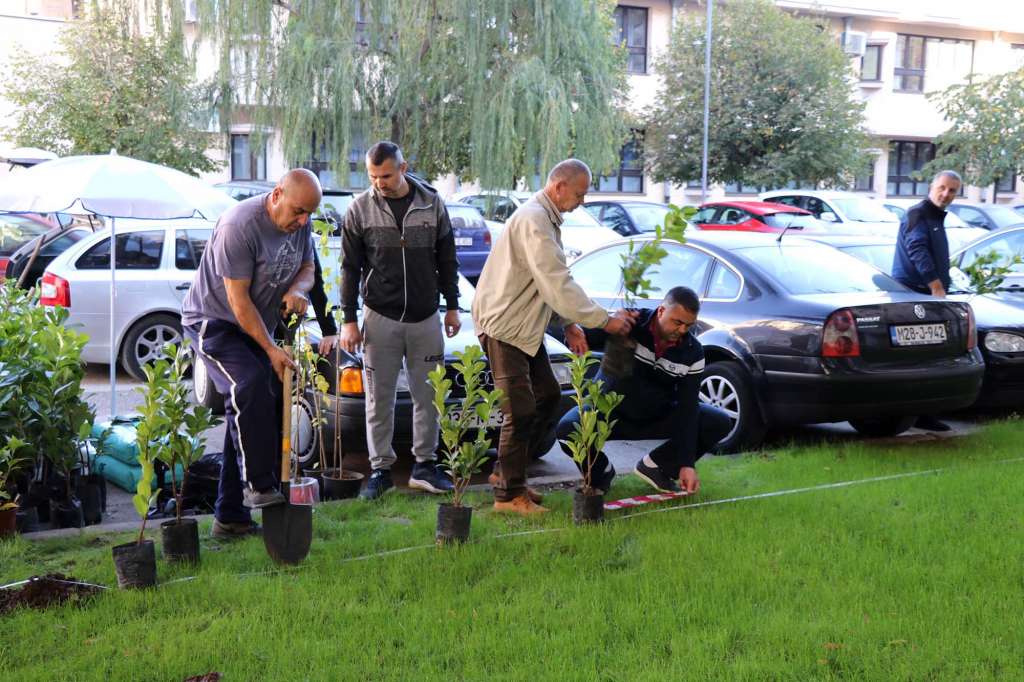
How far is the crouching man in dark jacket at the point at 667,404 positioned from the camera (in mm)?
6305

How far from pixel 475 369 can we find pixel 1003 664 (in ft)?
8.65

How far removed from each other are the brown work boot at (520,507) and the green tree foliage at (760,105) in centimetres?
2711

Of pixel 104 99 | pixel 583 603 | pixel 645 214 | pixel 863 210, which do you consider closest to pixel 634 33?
pixel 645 214

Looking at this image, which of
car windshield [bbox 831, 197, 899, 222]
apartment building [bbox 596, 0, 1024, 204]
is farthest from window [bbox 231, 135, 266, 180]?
car windshield [bbox 831, 197, 899, 222]

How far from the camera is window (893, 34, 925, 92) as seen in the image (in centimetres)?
4319

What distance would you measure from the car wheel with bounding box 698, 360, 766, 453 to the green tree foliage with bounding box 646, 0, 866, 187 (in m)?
24.6

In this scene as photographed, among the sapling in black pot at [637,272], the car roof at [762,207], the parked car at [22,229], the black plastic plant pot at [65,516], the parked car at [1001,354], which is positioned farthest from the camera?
the car roof at [762,207]

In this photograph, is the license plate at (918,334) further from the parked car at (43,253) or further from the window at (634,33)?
the window at (634,33)

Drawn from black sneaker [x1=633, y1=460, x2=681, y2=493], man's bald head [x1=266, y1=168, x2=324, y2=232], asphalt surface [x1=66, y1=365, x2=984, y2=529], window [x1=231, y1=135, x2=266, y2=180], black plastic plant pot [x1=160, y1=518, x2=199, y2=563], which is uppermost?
window [x1=231, y1=135, x2=266, y2=180]

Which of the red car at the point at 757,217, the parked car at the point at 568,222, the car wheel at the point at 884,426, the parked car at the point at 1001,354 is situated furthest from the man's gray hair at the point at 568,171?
the red car at the point at 757,217

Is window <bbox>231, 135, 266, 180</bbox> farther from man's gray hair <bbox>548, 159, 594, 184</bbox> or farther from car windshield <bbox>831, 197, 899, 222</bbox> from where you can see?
man's gray hair <bbox>548, 159, 594, 184</bbox>

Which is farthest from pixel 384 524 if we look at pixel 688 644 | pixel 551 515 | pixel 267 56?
pixel 267 56

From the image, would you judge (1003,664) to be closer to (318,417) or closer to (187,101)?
(318,417)

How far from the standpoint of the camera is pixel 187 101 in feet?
73.6
